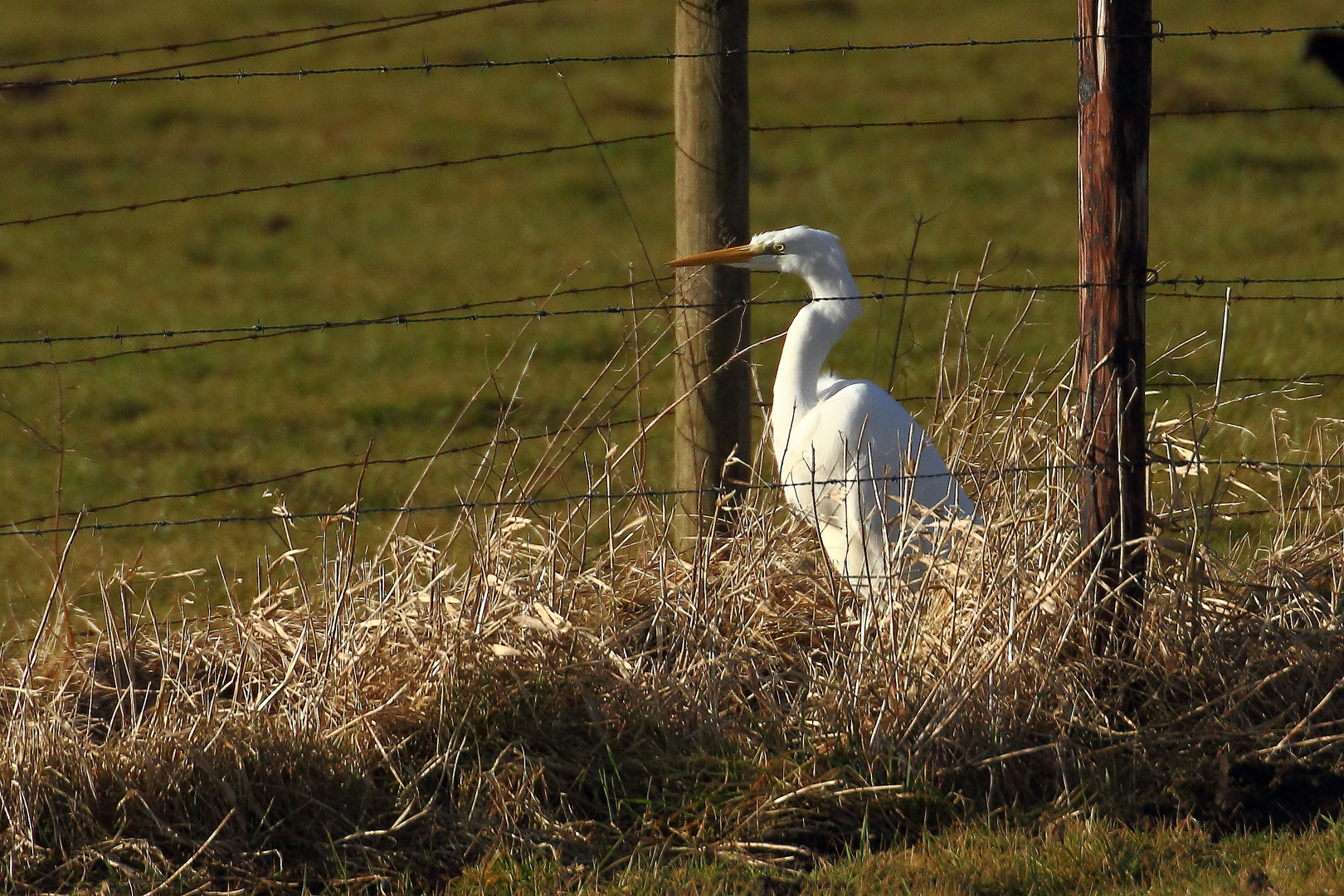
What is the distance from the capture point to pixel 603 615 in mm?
Result: 4094

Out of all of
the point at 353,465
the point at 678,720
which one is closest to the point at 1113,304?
the point at 678,720

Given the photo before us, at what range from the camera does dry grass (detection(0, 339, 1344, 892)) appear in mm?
3492

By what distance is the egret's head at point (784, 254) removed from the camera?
4.52 meters

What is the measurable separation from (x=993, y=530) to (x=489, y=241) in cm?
1054

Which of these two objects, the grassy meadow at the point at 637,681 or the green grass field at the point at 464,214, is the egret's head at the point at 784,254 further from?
the green grass field at the point at 464,214

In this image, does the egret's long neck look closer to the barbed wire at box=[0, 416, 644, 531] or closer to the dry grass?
the barbed wire at box=[0, 416, 644, 531]

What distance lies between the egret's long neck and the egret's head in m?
0.04

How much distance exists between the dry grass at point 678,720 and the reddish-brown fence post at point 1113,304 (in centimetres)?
7

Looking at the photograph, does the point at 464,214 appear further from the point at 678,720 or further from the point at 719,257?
the point at 678,720

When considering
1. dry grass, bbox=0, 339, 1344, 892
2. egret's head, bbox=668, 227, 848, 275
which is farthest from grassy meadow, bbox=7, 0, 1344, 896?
egret's head, bbox=668, 227, 848, 275

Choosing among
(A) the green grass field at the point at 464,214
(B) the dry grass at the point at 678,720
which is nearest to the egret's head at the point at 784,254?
(B) the dry grass at the point at 678,720

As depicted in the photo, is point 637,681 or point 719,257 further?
point 719,257

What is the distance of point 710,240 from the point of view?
461cm

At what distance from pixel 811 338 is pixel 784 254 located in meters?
0.30
